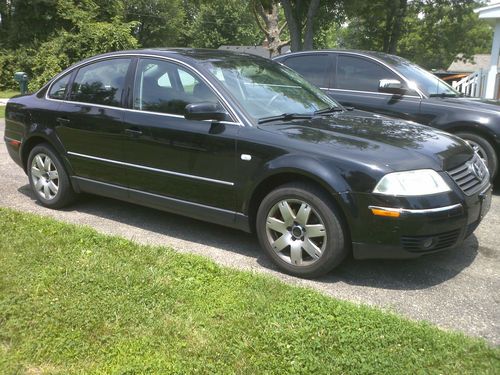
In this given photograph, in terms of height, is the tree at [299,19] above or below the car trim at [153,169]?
above

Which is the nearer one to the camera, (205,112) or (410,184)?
(410,184)

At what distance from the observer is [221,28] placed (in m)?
58.1

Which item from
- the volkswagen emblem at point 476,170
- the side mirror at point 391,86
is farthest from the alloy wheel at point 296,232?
the side mirror at point 391,86

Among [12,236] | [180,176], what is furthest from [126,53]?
[12,236]

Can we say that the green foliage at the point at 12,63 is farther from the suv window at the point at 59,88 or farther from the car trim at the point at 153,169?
the car trim at the point at 153,169

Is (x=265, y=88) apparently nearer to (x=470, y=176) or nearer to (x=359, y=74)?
(x=470, y=176)

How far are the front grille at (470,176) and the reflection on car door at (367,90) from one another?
2287 mm

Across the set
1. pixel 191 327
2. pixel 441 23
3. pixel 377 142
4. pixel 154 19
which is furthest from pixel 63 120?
pixel 154 19

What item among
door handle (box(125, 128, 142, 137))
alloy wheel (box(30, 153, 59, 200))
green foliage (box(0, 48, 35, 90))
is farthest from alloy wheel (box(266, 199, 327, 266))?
green foliage (box(0, 48, 35, 90))

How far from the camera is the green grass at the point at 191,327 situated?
273 cm

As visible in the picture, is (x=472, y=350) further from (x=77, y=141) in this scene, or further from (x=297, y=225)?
(x=77, y=141)

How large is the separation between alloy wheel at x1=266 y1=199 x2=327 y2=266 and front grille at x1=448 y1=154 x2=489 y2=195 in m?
1.06

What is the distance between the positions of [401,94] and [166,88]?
3.29 m

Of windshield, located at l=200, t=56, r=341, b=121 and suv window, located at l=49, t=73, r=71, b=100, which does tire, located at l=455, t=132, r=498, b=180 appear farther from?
suv window, located at l=49, t=73, r=71, b=100
